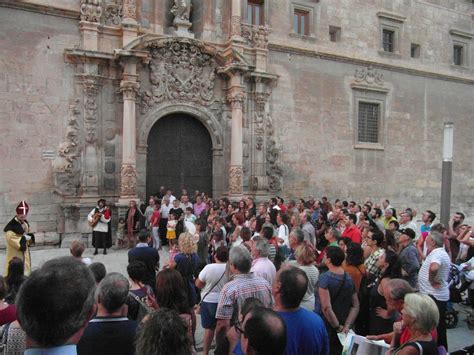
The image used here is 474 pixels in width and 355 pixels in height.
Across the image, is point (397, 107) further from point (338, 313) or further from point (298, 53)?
point (338, 313)

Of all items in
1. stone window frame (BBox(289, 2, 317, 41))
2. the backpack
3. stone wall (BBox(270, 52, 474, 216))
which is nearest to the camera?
the backpack

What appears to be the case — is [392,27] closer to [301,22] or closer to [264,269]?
[301,22]

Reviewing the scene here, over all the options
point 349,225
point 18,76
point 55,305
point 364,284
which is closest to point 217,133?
point 18,76

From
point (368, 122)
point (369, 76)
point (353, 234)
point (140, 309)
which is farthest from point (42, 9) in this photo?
point (368, 122)

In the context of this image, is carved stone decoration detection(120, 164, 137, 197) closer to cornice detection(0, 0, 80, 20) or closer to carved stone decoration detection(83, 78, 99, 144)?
carved stone decoration detection(83, 78, 99, 144)

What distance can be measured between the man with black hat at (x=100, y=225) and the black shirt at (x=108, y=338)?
8515mm

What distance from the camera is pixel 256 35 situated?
51.3ft

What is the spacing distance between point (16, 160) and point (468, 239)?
11772 mm

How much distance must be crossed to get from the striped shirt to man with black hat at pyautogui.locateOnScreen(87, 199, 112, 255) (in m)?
7.85

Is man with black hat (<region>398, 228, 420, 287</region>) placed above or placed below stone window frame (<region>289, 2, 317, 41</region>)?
below

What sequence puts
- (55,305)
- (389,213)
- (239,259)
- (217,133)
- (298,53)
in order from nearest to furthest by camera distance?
(55,305)
(239,259)
(389,213)
(217,133)
(298,53)

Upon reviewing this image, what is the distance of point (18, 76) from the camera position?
1195 cm

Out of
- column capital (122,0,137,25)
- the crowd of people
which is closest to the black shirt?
the crowd of people

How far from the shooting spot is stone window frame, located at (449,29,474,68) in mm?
21062
